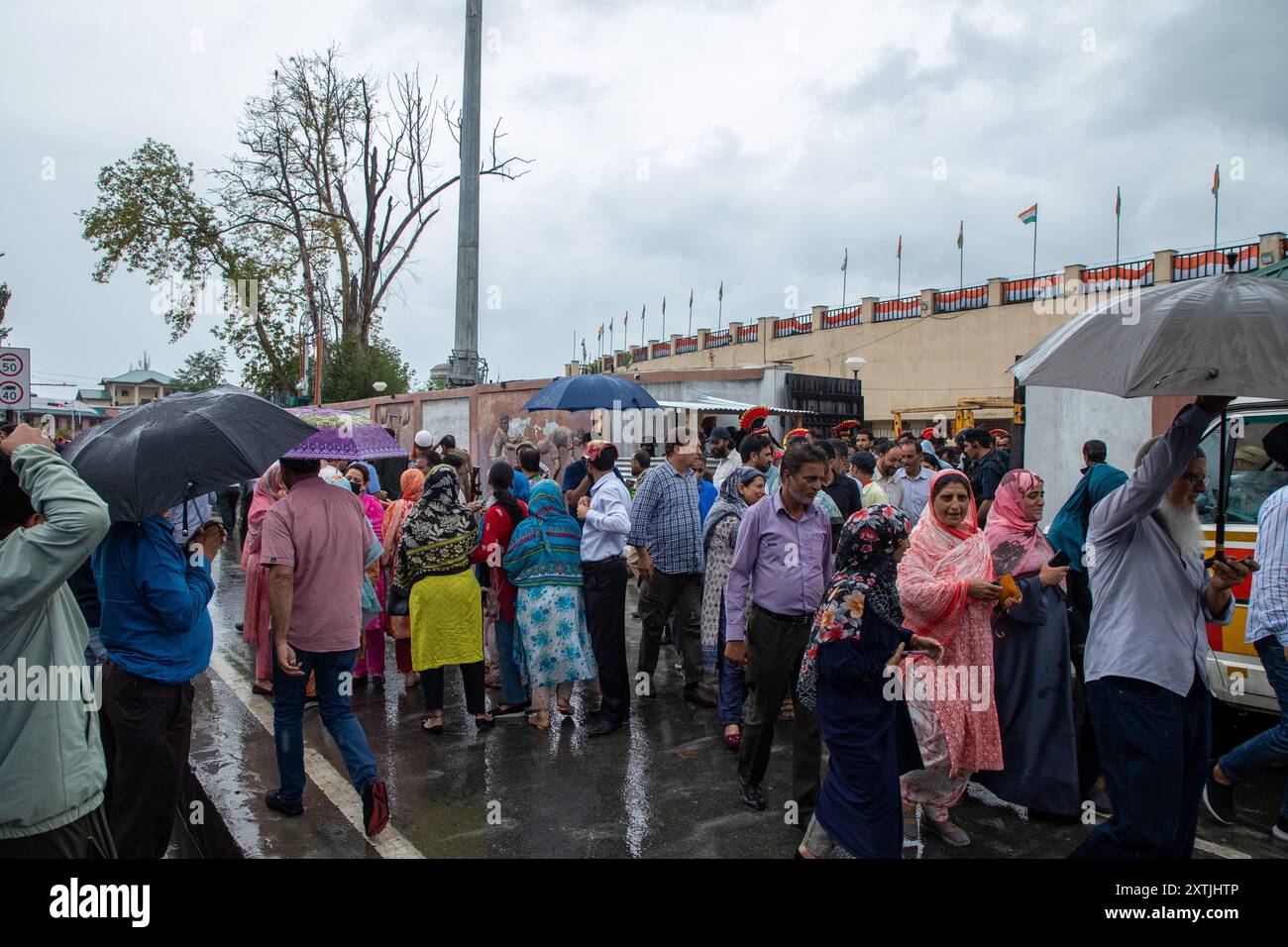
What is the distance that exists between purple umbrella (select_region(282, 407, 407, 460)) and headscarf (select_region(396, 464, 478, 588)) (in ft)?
1.65

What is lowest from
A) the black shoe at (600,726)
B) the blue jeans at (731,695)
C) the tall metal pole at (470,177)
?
the black shoe at (600,726)

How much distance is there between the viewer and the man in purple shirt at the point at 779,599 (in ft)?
14.0

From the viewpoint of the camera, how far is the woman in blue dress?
3432 millimetres

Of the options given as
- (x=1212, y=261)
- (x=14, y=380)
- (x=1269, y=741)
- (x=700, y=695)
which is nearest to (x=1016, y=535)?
(x=1269, y=741)

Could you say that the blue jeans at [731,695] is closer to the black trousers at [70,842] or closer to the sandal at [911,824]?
the sandal at [911,824]

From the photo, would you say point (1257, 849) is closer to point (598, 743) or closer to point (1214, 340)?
point (1214, 340)

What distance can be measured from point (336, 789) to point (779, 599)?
2.69 meters

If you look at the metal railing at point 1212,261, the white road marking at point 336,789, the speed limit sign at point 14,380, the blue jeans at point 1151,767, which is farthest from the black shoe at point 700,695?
the metal railing at point 1212,261

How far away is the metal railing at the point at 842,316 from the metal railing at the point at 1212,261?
1178 cm

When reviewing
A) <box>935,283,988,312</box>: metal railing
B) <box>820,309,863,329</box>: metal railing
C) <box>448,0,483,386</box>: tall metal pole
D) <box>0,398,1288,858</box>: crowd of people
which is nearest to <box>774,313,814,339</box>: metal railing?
<box>820,309,863,329</box>: metal railing

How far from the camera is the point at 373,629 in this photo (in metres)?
6.80
